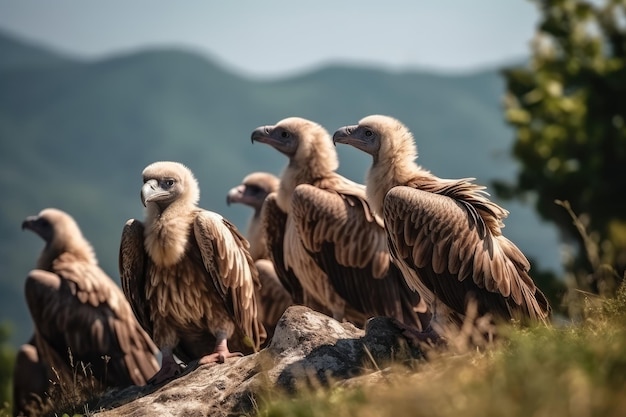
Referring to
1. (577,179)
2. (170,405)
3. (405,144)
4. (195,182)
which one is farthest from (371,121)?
(577,179)

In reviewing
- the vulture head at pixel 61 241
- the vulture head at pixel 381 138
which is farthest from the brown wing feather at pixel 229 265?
the vulture head at pixel 61 241

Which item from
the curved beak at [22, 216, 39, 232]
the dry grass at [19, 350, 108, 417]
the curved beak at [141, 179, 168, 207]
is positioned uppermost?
the curved beak at [141, 179, 168, 207]

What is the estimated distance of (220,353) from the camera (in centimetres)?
898

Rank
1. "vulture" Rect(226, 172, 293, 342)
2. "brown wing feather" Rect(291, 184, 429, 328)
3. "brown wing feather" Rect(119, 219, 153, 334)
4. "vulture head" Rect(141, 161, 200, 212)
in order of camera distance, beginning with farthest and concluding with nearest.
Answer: "vulture" Rect(226, 172, 293, 342) < "brown wing feather" Rect(291, 184, 429, 328) < "brown wing feather" Rect(119, 219, 153, 334) < "vulture head" Rect(141, 161, 200, 212)

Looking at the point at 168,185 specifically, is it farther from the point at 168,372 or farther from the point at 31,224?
the point at 31,224

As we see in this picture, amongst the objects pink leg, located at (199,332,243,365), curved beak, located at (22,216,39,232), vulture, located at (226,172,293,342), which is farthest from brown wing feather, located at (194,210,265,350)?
curved beak, located at (22,216,39,232)

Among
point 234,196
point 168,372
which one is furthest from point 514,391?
point 234,196

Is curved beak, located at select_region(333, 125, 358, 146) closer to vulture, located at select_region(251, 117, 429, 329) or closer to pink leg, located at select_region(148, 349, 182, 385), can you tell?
vulture, located at select_region(251, 117, 429, 329)

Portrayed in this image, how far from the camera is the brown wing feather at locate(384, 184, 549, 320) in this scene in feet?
26.3

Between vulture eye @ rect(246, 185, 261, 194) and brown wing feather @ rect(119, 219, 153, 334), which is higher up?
vulture eye @ rect(246, 185, 261, 194)

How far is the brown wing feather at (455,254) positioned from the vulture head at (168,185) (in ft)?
6.46

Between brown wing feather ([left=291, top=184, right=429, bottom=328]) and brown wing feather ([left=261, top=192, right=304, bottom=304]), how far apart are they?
2.43 ft

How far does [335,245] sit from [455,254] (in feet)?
8.23

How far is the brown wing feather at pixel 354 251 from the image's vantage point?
407 inches
